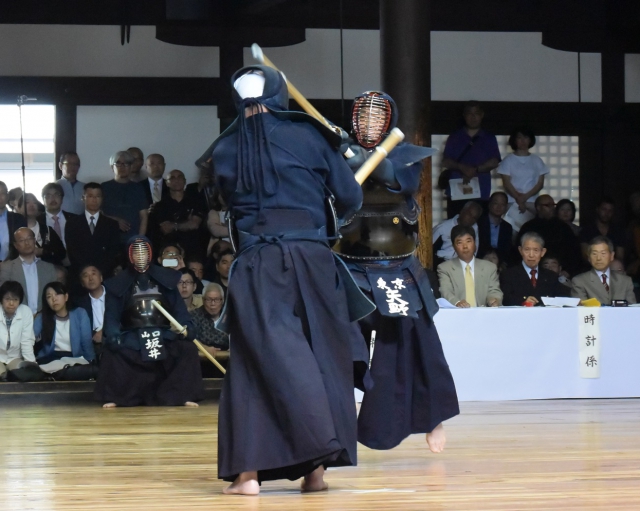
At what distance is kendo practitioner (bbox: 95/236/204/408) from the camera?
22.6 feet

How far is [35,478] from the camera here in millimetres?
3623

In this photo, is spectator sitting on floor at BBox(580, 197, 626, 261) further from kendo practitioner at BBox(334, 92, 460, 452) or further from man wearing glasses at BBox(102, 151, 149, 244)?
kendo practitioner at BBox(334, 92, 460, 452)

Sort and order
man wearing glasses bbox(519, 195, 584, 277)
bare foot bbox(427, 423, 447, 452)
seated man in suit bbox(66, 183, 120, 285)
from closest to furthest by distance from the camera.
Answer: bare foot bbox(427, 423, 447, 452), seated man in suit bbox(66, 183, 120, 285), man wearing glasses bbox(519, 195, 584, 277)

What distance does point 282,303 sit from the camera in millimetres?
3244

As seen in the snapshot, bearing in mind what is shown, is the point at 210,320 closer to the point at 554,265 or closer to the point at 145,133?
the point at 145,133

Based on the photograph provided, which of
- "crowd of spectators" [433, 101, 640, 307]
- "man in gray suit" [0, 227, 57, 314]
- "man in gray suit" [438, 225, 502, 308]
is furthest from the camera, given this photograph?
"man in gray suit" [0, 227, 57, 314]

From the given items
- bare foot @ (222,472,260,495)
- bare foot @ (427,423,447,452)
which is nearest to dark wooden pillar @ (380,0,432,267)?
bare foot @ (427,423,447,452)

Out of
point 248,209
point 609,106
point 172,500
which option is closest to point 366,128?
point 248,209

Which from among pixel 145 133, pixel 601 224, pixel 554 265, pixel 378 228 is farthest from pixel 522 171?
pixel 378 228

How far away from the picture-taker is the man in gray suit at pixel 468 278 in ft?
23.0

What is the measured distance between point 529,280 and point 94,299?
9.12 feet

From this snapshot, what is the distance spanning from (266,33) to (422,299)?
482 centimetres

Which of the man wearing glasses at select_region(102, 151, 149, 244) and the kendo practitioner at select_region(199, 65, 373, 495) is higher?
the man wearing glasses at select_region(102, 151, 149, 244)

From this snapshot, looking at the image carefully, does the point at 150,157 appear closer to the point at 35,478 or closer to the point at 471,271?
the point at 471,271
